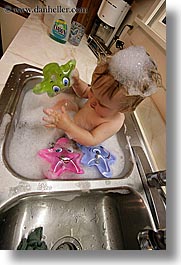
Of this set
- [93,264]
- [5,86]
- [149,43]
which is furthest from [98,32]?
[93,264]

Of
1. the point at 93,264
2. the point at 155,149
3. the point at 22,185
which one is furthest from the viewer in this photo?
the point at 155,149

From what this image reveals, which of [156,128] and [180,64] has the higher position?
[180,64]

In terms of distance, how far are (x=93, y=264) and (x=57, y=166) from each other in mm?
340

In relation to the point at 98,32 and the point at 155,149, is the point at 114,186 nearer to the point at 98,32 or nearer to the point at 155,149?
the point at 155,149

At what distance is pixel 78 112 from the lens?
78 cm

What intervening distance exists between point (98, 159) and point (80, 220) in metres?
0.19

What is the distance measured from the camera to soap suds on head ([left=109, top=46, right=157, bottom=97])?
1.85 feet

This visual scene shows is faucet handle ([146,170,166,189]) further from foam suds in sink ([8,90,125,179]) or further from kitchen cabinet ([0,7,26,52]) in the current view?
kitchen cabinet ([0,7,26,52])

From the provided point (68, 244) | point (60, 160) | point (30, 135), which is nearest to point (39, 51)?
point (30, 135)

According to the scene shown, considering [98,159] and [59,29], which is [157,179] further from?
[59,29]

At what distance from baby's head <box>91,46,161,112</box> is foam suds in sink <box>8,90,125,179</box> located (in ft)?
0.71

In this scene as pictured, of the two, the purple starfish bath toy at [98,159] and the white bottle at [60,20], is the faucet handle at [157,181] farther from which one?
the white bottle at [60,20]

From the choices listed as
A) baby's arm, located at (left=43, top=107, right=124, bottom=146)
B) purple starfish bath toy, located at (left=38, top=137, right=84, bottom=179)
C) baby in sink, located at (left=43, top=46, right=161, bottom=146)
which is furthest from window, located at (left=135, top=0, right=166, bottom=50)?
purple starfish bath toy, located at (left=38, top=137, right=84, bottom=179)

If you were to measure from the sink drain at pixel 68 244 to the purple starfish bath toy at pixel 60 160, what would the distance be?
182 mm
